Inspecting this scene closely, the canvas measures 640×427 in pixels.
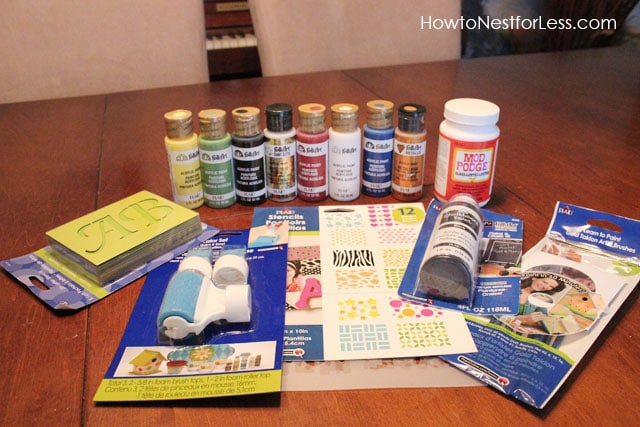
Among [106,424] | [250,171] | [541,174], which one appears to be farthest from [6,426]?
[541,174]

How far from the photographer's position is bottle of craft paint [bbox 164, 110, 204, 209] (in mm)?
758

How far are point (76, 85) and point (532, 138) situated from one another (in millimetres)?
1156

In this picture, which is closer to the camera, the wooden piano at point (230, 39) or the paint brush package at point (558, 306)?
the paint brush package at point (558, 306)

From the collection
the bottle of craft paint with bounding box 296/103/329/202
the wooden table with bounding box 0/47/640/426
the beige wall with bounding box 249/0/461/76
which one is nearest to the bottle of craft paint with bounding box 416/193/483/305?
the wooden table with bounding box 0/47/640/426

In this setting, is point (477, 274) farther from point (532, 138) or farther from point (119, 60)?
point (119, 60)

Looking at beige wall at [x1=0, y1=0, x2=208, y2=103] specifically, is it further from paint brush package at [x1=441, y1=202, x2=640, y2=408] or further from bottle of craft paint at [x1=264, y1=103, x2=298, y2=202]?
paint brush package at [x1=441, y1=202, x2=640, y2=408]

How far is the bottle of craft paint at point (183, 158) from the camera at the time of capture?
0.76 meters

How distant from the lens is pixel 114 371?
508mm

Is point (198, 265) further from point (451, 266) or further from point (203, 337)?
point (451, 266)

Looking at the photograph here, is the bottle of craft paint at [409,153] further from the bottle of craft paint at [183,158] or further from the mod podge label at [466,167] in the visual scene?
the bottle of craft paint at [183,158]

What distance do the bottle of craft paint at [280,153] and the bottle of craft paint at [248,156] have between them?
11mm

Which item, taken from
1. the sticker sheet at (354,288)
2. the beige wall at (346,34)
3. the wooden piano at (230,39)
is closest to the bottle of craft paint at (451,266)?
the sticker sheet at (354,288)

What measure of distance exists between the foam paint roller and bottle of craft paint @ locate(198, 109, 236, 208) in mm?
236

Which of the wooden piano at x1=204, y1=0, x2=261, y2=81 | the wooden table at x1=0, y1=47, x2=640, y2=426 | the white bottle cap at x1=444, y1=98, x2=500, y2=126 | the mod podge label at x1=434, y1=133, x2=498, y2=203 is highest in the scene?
the white bottle cap at x1=444, y1=98, x2=500, y2=126
